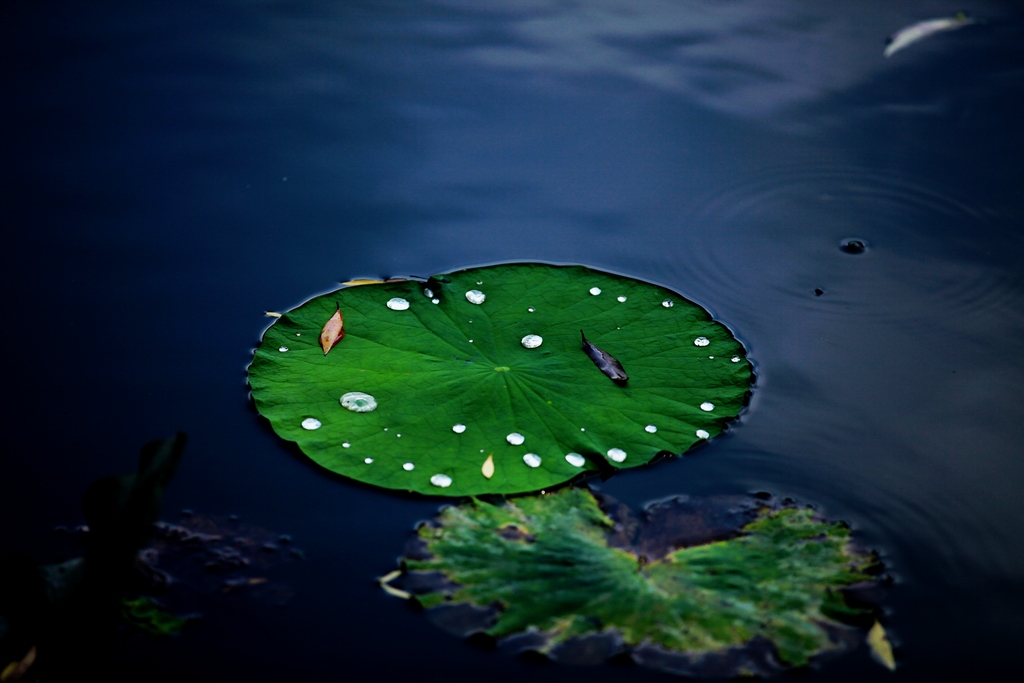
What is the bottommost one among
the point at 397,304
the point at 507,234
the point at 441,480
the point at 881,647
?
the point at 881,647

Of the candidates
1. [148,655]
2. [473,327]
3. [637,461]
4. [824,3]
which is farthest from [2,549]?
[824,3]

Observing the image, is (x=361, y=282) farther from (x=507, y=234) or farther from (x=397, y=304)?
(x=507, y=234)

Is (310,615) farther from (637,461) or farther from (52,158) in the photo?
(52,158)

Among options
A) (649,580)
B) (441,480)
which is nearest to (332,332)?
(441,480)

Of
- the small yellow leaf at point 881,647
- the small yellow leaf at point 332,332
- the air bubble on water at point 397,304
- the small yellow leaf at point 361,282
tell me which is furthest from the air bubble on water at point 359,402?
the small yellow leaf at point 881,647

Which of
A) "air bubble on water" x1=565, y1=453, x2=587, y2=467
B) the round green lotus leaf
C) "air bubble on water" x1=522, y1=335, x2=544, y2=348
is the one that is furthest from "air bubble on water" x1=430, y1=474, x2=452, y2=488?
"air bubble on water" x1=522, y1=335, x2=544, y2=348

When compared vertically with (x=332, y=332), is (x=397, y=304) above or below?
above
